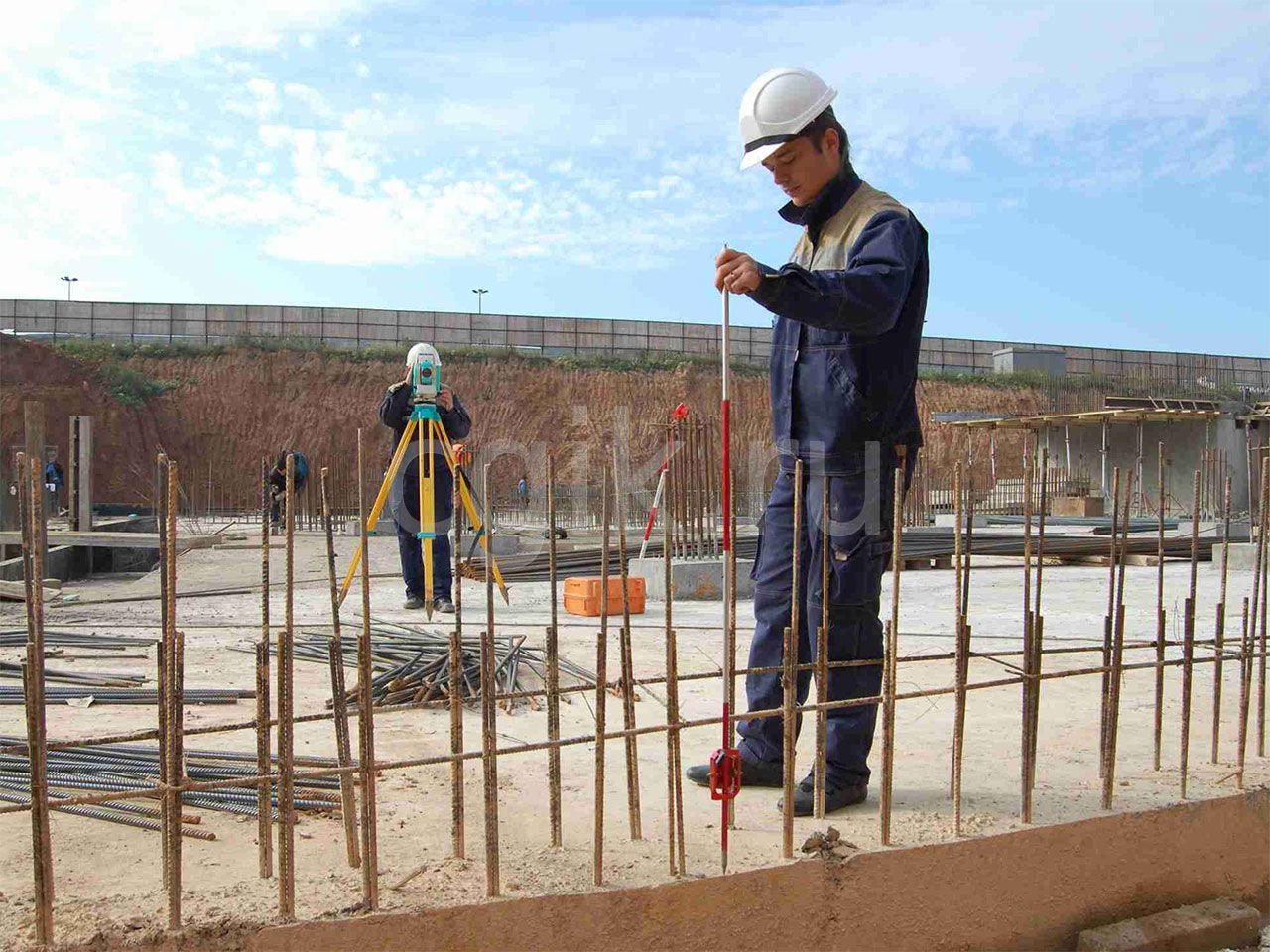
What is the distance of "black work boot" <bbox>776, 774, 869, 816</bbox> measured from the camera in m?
2.46

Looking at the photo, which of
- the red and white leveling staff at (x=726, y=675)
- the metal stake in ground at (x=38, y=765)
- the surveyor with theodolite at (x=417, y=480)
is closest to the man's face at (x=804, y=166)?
the red and white leveling staff at (x=726, y=675)

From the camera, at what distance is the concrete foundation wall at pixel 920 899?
1.94m

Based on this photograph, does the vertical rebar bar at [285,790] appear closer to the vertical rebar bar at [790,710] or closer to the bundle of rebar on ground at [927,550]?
the vertical rebar bar at [790,710]

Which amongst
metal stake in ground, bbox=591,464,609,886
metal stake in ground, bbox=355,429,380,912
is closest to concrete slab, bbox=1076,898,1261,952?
metal stake in ground, bbox=591,464,609,886

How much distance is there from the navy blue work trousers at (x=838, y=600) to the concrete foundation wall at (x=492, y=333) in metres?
30.7

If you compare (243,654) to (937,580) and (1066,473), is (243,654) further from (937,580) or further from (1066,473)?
(1066,473)

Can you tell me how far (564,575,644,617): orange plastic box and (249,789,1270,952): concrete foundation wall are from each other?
12.2 feet

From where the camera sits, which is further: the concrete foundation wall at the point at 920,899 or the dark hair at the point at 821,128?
the dark hair at the point at 821,128

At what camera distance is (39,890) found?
1743 millimetres

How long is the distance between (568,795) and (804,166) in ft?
5.21

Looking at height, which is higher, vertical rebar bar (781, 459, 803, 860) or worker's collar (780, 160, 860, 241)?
worker's collar (780, 160, 860, 241)

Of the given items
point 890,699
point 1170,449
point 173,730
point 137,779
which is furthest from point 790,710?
point 1170,449

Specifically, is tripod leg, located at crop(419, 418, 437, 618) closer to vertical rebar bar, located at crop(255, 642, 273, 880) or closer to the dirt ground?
the dirt ground

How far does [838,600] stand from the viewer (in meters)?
2.49
